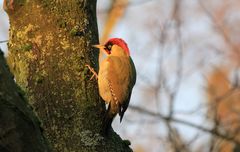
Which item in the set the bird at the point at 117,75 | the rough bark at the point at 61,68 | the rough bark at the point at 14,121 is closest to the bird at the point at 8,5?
the rough bark at the point at 61,68

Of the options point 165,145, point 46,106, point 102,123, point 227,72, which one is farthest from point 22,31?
point 227,72

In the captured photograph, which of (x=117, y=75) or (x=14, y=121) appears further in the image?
(x=117, y=75)

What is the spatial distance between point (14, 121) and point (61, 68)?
1.20 m

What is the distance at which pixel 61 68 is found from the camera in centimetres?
315

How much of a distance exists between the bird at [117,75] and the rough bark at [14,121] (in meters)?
1.54

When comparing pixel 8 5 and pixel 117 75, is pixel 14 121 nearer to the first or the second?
pixel 8 5

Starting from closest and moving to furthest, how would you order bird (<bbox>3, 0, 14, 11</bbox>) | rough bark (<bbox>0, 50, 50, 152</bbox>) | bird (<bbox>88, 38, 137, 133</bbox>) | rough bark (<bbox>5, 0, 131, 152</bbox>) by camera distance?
rough bark (<bbox>0, 50, 50, 152</bbox>)
rough bark (<bbox>5, 0, 131, 152</bbox>)
bird (<bbox>3, 0, 14, 11</bbox>)
bird (<bbox>88, 38, 137, 133</bbox>)

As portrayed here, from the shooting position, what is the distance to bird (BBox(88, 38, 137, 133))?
3854 millimetres

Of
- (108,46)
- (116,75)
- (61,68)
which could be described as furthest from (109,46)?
(61,68)

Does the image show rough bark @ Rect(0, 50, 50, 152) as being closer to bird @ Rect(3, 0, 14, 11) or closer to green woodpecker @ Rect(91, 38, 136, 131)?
bird @ Rect(3, 0, 14, 11)

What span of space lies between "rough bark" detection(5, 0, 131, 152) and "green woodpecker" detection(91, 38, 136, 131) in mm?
435

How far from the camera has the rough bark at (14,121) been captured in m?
1.95

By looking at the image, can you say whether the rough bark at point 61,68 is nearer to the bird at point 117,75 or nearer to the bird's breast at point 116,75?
the bird at point 117,75

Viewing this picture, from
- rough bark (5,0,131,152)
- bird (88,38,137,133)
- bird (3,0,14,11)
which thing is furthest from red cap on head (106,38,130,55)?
bird (3,0,14,11)
